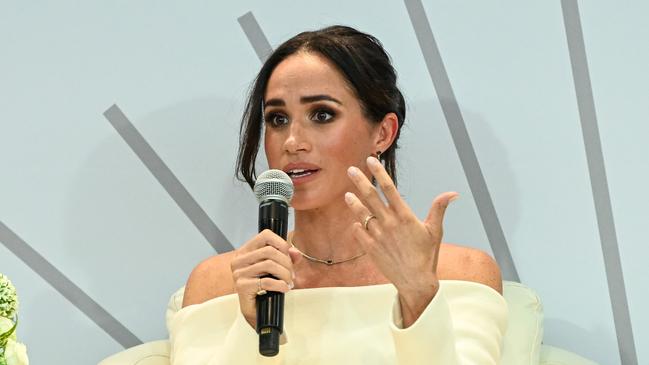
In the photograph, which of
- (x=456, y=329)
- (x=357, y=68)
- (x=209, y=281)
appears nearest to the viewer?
(x=456, y=329)

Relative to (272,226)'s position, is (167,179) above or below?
below

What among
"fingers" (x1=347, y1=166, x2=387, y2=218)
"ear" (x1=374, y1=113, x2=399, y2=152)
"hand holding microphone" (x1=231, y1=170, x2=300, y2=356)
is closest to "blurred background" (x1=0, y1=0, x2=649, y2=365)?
"ear" (x1=374, y1=113, x2=399, y2=152)

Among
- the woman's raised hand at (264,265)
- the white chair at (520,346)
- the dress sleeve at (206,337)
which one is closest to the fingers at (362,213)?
the woman's raised hand at (264,265)

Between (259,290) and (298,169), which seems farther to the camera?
(298,169)

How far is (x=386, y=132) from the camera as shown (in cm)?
218

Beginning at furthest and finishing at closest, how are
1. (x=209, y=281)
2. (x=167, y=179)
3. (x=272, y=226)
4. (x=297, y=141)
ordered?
(x=167, y=179) < (x=209, y=281) < (x=297, y=141) < (x=272, y=226)

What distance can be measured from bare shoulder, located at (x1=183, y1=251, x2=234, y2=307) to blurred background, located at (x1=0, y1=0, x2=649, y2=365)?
0.20 metres

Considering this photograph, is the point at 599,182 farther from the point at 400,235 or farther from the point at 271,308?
the point at 271,308

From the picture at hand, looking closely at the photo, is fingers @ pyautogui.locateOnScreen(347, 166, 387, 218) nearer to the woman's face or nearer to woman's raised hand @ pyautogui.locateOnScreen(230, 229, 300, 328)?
woman's raised hand @ pyautogui.locateOnScreen(230, 229, 300, 328)

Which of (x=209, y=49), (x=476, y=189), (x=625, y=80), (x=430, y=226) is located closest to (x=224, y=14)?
(x=209, y=49)

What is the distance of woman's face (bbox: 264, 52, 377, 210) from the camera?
2.03 m

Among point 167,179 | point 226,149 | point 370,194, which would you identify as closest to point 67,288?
point 167,179

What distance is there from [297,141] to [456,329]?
1.65ft

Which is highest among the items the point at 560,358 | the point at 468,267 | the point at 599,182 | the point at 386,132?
the point at 386,132
